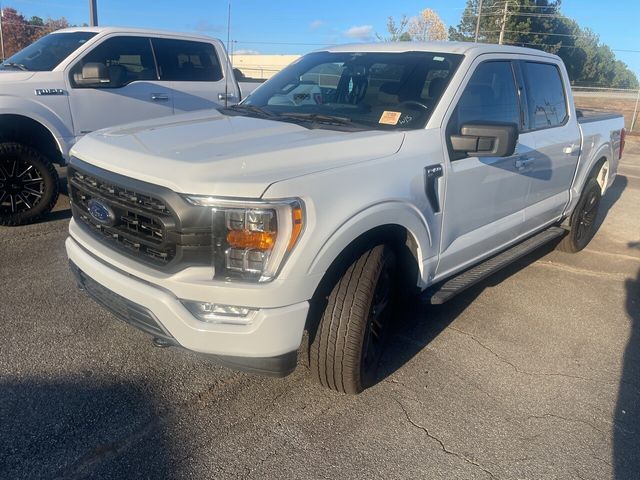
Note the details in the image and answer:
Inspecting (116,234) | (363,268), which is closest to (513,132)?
(363,268)

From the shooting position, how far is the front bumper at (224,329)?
8.07 ft

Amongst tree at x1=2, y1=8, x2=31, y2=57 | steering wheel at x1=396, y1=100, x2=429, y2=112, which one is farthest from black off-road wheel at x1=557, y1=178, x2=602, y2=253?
tree at x1=2, y1=8, x2=31, y2=57

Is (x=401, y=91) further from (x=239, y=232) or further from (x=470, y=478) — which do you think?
(x=470, y=478)

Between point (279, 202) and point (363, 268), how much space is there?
0.69 m

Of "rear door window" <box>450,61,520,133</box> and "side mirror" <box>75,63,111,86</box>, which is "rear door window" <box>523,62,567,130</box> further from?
"side mirror" <box>75,63,111,86</box>

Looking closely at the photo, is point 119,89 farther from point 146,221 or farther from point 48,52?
point 146,221

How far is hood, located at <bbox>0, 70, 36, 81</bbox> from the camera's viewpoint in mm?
5551

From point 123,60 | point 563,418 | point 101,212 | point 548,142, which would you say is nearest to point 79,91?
point 123,60

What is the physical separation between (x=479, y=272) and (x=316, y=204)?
1.82 meters

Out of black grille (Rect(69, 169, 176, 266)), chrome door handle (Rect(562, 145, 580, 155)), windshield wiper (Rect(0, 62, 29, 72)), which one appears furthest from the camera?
windshield wiper (Rect(0, 62, 29, 72))

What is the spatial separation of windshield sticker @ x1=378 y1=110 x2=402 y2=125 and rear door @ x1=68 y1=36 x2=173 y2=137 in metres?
3.90

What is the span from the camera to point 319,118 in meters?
3.49

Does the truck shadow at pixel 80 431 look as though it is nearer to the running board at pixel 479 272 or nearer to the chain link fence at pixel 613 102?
the running board at pixel 479 272

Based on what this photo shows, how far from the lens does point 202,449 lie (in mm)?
2617
